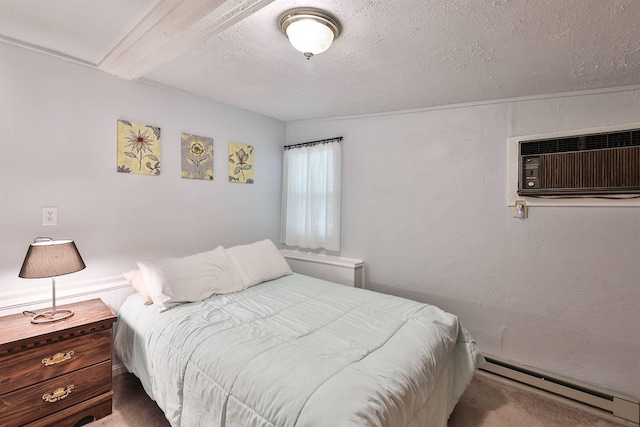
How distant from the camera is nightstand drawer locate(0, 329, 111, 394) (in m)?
1.46

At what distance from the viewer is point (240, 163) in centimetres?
304

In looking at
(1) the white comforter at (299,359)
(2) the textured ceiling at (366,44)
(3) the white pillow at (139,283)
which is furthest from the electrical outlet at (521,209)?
(3) the white pillow at (139,283)

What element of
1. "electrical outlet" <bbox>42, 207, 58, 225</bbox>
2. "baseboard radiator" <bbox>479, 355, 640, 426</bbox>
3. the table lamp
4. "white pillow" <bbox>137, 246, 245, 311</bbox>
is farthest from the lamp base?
"baseboard radiator" <bbox>479, 355, 640, 426</bbox>

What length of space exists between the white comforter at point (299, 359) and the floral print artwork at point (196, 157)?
3.79 ft

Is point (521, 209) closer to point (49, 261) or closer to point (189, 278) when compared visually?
point (189, 278)

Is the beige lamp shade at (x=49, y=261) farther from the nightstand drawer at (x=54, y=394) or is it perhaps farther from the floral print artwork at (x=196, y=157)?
the floral print artwork at (x=196, y=157)

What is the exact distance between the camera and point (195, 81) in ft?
7.47

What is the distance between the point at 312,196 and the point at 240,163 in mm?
841

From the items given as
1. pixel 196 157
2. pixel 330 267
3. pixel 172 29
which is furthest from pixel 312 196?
pixel 172 29

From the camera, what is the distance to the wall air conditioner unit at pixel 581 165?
1.89m

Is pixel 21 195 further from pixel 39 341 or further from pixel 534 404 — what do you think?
pixel 534 404

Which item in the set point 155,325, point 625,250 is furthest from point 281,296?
point 625,250

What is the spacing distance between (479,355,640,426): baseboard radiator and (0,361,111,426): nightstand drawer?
269 cm

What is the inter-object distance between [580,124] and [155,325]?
10.3ft
